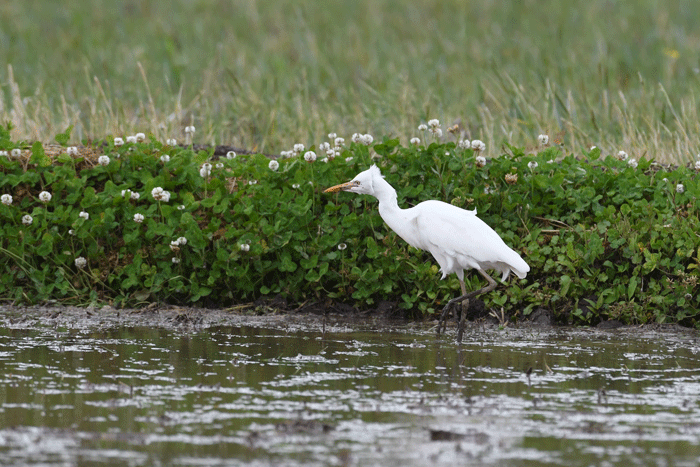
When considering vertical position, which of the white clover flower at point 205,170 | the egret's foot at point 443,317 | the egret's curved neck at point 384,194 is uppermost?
the white clover flower at point 205,170

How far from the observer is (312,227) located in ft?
23.1

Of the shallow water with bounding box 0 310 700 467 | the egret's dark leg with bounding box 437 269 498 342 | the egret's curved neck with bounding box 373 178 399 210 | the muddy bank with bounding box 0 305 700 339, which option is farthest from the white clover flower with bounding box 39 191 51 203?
the egret's dark leg with bounding box 437 269 498 342

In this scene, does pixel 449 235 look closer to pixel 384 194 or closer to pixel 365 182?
pixel 384 194

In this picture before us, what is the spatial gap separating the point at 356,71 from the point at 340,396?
9.44 m

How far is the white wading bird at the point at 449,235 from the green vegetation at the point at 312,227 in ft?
1.60

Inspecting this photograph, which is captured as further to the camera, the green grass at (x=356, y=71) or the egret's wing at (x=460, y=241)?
the green grass at (x=356, y=71)

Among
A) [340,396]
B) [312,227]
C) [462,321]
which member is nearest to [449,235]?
[462,321]

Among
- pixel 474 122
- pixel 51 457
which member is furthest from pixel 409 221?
pixel 474 122

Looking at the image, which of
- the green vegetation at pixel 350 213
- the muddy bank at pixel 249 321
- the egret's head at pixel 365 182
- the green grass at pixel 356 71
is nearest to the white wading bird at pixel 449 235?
the egret's head at pixel 365 182

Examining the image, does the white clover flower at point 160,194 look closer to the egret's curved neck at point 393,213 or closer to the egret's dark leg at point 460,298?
the egret's curved neck at point 393,213

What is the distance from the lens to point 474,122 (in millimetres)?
10977

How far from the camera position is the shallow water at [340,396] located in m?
3.41

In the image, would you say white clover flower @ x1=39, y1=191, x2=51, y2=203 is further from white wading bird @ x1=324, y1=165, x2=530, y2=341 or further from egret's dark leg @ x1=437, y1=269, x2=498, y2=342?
egret's dark leg @ x1=437, y1=269, x2=498, y2=342

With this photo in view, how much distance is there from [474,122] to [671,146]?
8.23 feet
